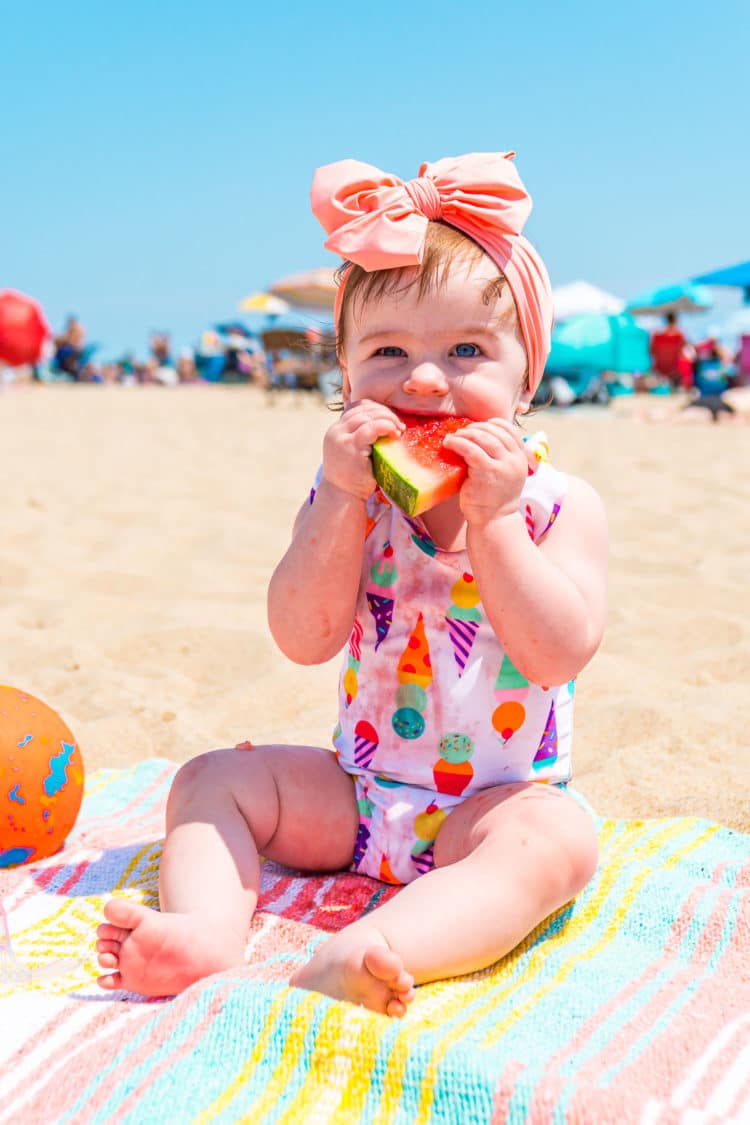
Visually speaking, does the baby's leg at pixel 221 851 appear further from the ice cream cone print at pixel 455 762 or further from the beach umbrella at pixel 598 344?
the beach umbrella at pixel 598 344

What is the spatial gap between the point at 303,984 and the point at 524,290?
4.37ft

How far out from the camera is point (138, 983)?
176 cm

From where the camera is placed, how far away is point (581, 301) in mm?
21812

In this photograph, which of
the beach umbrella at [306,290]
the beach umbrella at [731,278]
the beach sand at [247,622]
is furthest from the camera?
the beach umbrella at [306,290]

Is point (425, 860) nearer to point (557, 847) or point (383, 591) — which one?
point (557, 847)

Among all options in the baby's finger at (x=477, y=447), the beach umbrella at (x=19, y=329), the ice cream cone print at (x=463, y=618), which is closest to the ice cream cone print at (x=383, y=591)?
the ice cream cone print at (x=463, y=618)

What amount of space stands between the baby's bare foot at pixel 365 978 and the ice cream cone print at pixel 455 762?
561mm

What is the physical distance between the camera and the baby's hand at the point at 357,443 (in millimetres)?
2021

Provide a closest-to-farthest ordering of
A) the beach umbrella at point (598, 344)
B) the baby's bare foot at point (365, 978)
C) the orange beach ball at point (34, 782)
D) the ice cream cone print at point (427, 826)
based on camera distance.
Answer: the baby's bare foot at point (365, 978)
the ice cream cone print at point (427, 826)
the orange beach ball at point (34, 782)
the beach umbrella at point (598, 344)

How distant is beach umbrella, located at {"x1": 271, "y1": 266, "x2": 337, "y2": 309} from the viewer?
91.2 ft

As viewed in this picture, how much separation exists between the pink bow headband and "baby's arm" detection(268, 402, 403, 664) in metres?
0.31

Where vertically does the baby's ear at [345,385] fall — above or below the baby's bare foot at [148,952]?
above

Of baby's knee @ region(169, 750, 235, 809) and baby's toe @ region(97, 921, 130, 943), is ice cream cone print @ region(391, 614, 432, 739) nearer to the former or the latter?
baby's knee @ region(169, 750, 235, 809)

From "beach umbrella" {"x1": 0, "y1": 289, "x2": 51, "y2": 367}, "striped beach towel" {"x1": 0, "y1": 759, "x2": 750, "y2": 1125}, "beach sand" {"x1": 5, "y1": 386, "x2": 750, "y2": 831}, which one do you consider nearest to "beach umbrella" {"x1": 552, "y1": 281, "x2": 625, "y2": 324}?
"beach sand" {"x1": 5, "y1": 386, "x2": 750, "y2": 831}
